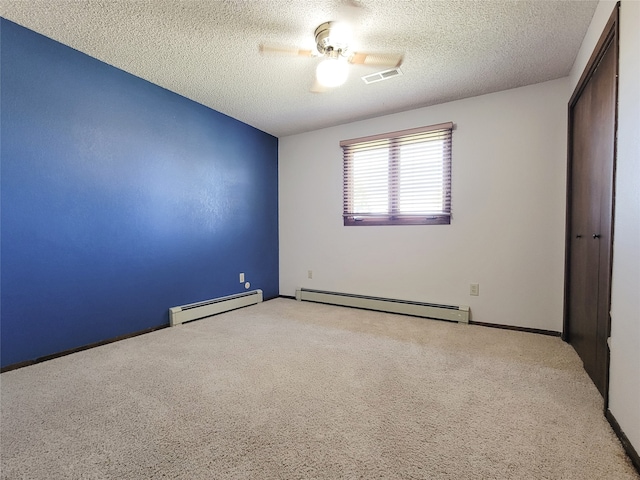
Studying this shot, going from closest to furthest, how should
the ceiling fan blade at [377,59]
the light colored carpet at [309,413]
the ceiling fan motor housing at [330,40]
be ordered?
the light colored carpet at [309,413] → the ceiling fan motor housing at [330,40] → the ceiling fan blade at [377,59]

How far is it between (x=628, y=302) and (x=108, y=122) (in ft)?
11.5

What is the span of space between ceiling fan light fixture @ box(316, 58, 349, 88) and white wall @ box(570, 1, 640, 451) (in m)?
1.42

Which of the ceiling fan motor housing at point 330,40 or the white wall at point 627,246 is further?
the ceiling fan motor housing at point 330,40

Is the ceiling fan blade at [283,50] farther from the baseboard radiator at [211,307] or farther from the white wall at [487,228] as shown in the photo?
the baseboard radiator at [211,307]

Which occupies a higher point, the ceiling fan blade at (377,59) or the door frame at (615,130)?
the ceiling fan blade at (377,59)

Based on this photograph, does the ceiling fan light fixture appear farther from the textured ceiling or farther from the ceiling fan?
the textured ceiling

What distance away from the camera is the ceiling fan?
1975mm

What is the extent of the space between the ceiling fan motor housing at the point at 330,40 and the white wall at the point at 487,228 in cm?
151

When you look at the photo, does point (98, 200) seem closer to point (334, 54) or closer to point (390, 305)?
point (334, 54)

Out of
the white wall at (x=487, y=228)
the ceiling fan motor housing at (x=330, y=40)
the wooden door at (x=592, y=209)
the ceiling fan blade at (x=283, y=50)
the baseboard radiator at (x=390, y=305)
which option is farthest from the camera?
the baseboard radiator at (x=390, y=305)

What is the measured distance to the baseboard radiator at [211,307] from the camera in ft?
9.73

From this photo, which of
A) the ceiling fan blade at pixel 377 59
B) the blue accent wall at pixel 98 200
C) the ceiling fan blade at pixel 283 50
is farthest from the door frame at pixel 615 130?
the blue accent wall at pixel 98 200

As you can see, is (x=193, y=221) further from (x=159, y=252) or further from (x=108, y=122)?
(x=108, y=122)

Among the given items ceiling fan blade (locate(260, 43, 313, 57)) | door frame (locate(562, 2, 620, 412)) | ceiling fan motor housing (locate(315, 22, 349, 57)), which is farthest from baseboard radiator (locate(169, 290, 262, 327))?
door frame (locate(562, 2, 620, 412))
